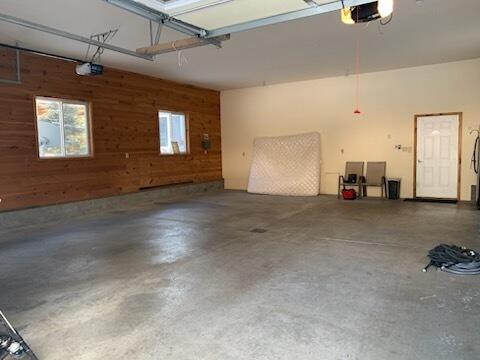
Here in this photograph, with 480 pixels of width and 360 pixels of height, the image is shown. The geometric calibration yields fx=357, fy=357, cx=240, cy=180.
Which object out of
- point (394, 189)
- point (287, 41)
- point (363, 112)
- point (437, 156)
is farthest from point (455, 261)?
point (363, 112)

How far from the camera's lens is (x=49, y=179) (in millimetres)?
6695

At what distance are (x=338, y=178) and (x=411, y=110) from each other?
233cm

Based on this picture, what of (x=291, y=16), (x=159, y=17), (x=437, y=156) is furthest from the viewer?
(x=437, y=156)

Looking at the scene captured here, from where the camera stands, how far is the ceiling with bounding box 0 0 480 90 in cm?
462

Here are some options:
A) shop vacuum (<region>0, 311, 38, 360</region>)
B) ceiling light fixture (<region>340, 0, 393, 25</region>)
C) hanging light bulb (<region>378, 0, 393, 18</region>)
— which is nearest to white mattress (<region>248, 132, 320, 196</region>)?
ceiling light fixture (<region>340, 0, 393, 25</region>)

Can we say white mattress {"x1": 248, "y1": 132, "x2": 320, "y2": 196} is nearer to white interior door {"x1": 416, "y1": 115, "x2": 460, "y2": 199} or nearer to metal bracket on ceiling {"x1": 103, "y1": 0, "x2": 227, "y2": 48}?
white interior door {"x1": 416, "y1": 115, "x2": 460, "y2": 199}

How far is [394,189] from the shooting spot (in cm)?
838

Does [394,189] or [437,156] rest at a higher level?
[437,156]

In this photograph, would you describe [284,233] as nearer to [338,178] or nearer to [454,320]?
[454,320]

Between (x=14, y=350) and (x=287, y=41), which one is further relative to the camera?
(x=287, y=41)

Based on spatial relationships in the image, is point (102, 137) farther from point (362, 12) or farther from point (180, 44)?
point (362, 12)

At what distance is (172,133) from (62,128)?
3.16 meters

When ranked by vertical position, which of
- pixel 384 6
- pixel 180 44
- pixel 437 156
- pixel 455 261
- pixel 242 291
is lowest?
pixel 242 291

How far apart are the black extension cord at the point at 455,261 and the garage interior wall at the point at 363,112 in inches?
190
